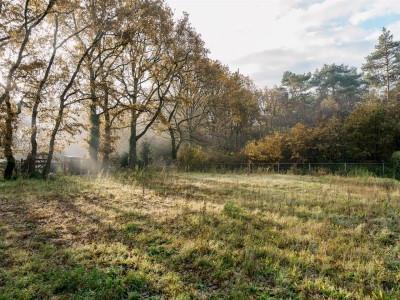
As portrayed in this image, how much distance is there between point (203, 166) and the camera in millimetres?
25484

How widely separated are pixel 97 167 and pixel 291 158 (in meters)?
17.6

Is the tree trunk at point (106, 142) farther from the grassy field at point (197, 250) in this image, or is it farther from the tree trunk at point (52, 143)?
the grassy field at point (197, 250)

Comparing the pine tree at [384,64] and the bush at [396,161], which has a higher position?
the pine tree at [384,64]

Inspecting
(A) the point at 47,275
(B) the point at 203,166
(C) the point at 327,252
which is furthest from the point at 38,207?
(B) the point at 203,166

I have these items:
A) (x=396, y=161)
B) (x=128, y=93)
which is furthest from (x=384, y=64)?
(x=128, y=93)

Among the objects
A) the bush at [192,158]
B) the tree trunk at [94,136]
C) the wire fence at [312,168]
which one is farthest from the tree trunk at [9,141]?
the bush at [192,158]

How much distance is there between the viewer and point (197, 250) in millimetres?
4953

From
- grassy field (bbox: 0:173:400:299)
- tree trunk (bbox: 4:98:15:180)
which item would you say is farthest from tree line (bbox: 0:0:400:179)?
grassy field (bbox: 0:173:400:299)

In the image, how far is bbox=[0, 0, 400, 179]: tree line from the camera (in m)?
13.9

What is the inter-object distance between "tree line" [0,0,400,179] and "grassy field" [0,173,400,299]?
7.58 meters

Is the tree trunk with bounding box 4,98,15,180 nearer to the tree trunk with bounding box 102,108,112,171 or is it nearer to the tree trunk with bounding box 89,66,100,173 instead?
the tree trunk with bounding box 89,66,100,173

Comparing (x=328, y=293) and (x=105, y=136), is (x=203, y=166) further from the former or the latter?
(x=328, y=293)

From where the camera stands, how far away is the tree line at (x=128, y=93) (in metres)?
13.9

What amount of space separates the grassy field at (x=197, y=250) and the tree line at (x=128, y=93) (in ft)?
24.9
